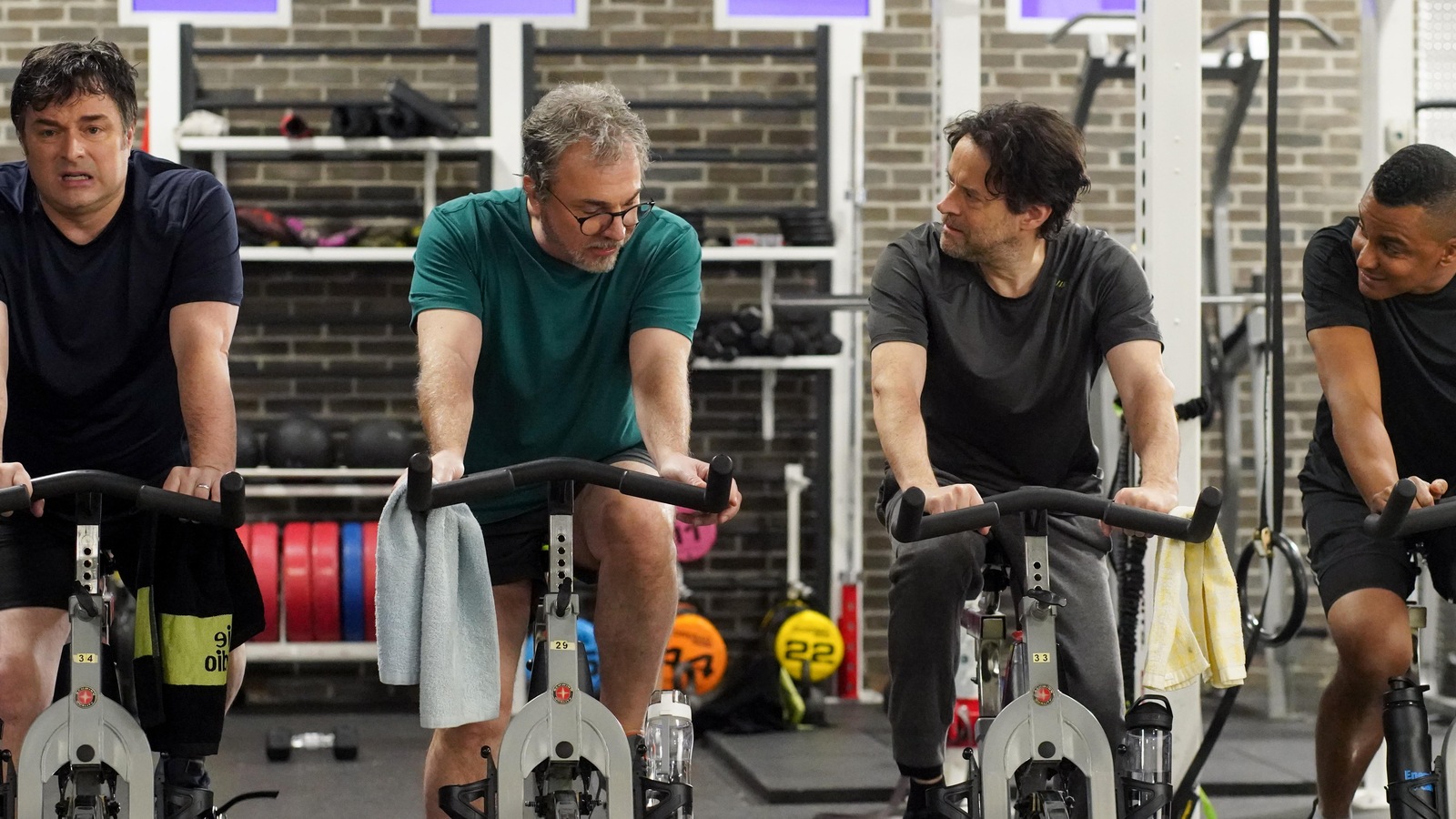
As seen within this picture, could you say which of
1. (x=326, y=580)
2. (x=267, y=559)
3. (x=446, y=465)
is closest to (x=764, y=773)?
(x=326, y=580)

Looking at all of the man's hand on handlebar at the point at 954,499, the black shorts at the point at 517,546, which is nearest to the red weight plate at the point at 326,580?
the black shorts at the point at 517,546

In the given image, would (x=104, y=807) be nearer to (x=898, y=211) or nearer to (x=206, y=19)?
(x=206, y=19)

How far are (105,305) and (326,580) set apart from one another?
9.96 ft

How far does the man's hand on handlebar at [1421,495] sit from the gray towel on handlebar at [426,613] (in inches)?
57.8

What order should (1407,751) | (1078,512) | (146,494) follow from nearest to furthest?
(146,494) < (1078,512) < (1407,751)

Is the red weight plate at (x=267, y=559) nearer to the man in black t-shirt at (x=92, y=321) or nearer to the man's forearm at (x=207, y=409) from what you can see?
the man in black t-shirt at (x=92, y=321)

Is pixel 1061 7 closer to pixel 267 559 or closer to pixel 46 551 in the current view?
pixel 267 559

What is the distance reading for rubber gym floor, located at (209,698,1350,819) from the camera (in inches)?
164

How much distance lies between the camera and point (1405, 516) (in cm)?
235

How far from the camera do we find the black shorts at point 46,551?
2488 millimetres

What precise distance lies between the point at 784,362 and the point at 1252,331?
171 cm

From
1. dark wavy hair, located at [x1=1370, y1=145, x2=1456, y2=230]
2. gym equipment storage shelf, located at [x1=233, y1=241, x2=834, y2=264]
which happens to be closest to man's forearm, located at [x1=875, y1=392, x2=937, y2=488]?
dark wavy hair, located at [x1=1370, y1=145, x2=1456, y2=230]

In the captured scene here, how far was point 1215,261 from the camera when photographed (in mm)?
5844

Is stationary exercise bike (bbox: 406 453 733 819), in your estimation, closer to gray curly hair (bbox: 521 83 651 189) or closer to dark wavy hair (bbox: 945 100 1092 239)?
gray curly hair (bbox: 521 83 651 189)
